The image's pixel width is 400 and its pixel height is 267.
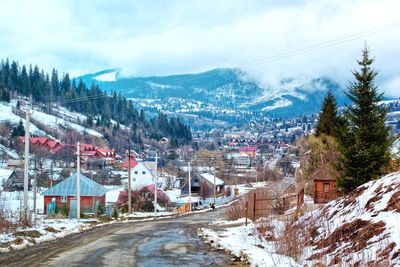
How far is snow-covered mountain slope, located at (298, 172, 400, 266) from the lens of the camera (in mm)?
10109

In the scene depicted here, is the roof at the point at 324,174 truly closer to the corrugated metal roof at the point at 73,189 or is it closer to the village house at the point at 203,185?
the corrugated metal roof at the point at 73,189

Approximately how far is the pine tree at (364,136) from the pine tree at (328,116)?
21292mm

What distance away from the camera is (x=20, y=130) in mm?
170125

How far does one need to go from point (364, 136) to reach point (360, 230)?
14.6 meters

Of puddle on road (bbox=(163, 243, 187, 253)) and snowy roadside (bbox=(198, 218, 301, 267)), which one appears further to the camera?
puddle on road (bbox=(163, 243, 187, 253))

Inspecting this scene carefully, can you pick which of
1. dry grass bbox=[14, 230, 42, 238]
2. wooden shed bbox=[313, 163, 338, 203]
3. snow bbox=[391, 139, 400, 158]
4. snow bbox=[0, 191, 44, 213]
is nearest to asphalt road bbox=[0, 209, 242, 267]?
dry grass bbox=[14, 230, 42, 238]

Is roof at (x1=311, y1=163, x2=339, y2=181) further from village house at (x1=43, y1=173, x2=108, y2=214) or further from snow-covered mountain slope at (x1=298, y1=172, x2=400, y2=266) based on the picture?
village house at (x1=43, y1=173, x2=108, y2=214)

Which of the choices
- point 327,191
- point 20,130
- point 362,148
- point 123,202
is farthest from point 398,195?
point 20,130

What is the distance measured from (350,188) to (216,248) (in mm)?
12331

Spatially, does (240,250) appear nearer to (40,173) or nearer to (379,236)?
(379,236)

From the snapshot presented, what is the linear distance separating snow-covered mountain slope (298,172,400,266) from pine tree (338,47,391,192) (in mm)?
9039

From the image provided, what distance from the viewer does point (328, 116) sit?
49.6 meters

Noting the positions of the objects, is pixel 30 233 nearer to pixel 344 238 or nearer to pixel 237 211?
pixel 344 238

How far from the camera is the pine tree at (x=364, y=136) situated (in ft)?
83.0
